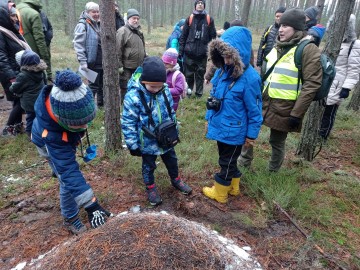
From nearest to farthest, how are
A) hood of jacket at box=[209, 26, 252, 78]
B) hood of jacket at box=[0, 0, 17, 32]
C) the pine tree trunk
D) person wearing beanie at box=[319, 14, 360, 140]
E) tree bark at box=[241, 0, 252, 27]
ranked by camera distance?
hood of jacket at box=[209, 26, 252, 78] → hood of jacket at box=[0, 0, 17, 32] → person wearing beanie at box=[319, 14, 360, 140] → the pine tree trunk → tree bark at box=[241, 0, 252, 27]

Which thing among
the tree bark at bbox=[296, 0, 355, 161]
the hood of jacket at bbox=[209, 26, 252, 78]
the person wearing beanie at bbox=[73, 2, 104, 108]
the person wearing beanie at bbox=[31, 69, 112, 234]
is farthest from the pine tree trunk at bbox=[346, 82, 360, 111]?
the person wearing beanie at bbox=[31, 69, 112, 234]

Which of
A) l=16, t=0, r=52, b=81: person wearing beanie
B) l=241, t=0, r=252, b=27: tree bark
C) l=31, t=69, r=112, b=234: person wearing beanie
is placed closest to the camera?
l=31, t=69, r=112, b=234: person wearing beanie

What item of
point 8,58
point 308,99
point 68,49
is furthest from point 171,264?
point 68,49

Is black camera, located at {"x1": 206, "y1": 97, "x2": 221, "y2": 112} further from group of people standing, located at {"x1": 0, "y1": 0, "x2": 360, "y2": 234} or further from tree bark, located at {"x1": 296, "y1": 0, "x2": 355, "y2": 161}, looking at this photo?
Result: tree bark, located at {"x1": 296, "y1": 0, "x2": 355, "y2": 161}

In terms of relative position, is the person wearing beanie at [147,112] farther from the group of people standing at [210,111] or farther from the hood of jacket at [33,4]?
the hood of jacket at [33,4]

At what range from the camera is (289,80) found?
11.0ft

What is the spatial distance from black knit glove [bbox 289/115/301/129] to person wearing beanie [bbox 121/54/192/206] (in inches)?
55.7

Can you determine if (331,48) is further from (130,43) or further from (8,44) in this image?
(8,44)

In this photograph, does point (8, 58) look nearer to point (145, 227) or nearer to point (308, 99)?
point (145, 227)

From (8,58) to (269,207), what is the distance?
488cm

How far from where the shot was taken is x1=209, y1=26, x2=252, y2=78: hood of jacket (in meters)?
2.92

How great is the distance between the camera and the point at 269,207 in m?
3.31

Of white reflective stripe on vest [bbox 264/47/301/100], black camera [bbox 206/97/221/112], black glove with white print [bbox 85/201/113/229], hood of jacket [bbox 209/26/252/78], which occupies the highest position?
hood of jacket [bbox 209/26/252/78]

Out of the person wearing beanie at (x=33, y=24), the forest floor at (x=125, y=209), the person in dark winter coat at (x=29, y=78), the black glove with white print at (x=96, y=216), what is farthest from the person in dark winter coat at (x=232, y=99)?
the person wearing beanie at (x=33, y=24)
